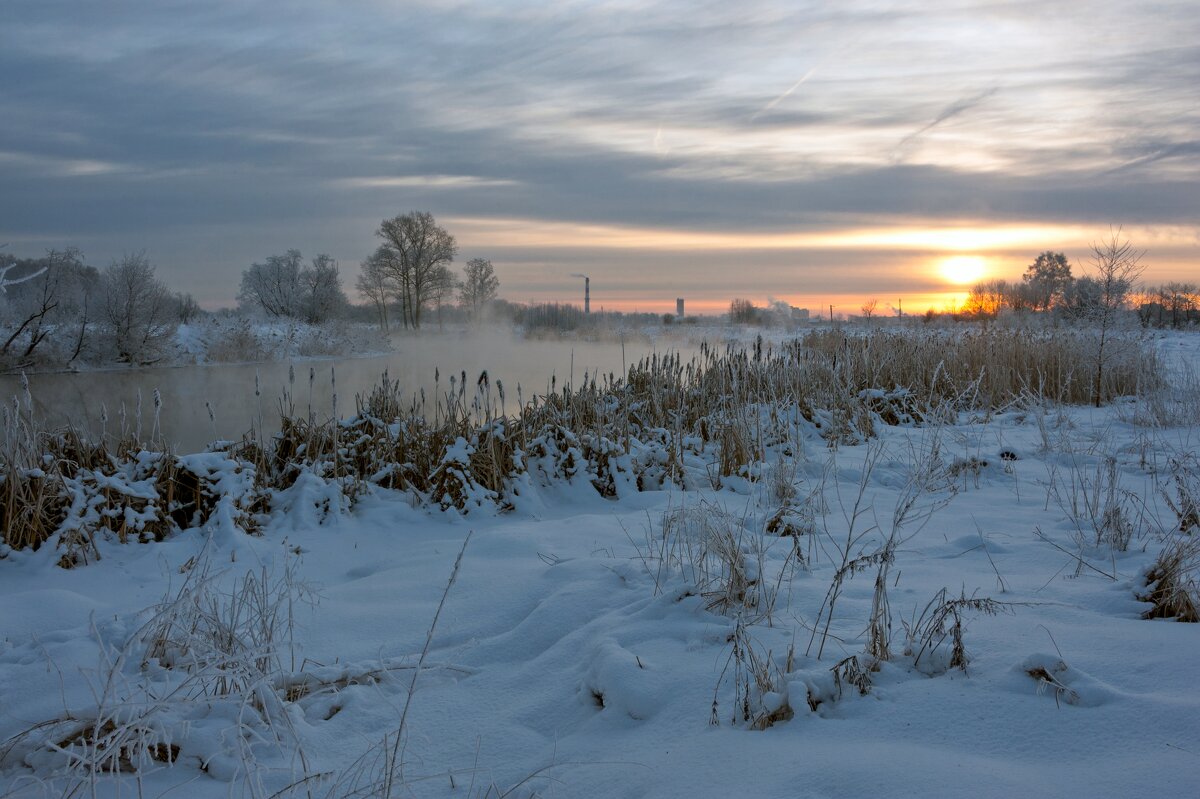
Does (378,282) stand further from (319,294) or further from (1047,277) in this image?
(1047,277)

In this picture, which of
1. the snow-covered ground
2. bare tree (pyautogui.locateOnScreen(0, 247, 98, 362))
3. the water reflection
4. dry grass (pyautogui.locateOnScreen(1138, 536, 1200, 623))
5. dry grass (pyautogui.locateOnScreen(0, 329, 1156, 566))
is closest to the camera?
Answer: the snow-covered ground

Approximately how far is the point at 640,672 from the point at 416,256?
4041 cm

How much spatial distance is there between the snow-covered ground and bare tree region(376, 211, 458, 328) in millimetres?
37856

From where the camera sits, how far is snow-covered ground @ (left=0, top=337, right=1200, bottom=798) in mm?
1832

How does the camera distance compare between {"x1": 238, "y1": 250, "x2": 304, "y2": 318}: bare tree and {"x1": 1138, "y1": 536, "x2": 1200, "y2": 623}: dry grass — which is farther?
{"x1": 238, "y1": 250, "x2": 304, "y2": 318}: bare tree

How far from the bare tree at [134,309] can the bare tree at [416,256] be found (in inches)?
706

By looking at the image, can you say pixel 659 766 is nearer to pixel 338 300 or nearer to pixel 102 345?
pixel 102 345

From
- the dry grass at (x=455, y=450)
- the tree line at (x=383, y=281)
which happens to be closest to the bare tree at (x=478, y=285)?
the tree line at (x=383, y=281)

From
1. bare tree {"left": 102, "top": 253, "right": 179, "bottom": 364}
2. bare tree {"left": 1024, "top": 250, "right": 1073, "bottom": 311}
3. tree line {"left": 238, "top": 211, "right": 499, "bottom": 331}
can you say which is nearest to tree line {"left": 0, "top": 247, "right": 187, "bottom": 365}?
bare tree {"left": 102, "top": 253, "right": 179, "bottom": 364}

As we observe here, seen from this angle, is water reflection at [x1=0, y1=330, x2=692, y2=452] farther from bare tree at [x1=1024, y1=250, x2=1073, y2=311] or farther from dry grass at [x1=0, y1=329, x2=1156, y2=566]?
bare tree at [x1=1024, y1=250, x2=1073, y2=311]

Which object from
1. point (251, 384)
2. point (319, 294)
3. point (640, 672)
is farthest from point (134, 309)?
point (640, 672)

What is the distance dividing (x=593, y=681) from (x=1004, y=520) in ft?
9.53

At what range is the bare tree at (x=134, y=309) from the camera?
21891mm

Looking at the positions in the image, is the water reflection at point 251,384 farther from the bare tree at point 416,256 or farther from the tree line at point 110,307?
the bare tree at point 416,256
